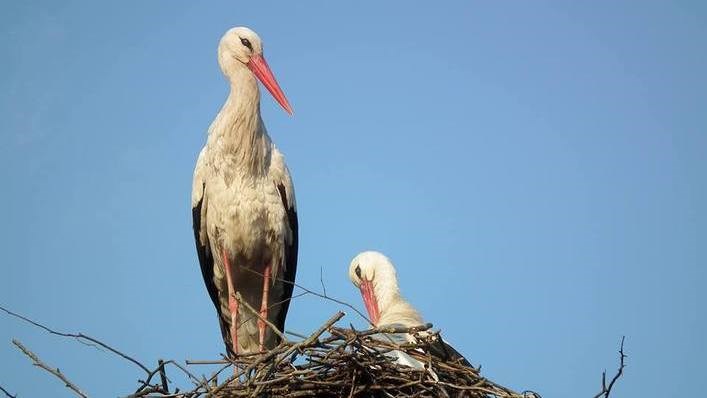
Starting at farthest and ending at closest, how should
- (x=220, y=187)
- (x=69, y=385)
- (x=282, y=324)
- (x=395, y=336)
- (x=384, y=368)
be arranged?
(x=282, y=324)
(x=220, y=187)
(x=395, y=336)
(x=384, y=368)
(x=69, y=385)

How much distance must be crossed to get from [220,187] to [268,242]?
43 centimetres

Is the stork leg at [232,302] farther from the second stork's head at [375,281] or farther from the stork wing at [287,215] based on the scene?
the second stork's head at [375,281]

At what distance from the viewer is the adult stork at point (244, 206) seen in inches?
261

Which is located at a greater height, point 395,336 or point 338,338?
point 395,336

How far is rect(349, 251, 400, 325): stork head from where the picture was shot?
7316 millimetres

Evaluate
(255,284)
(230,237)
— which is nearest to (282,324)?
(255,284)

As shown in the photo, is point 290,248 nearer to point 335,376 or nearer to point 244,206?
point 244,206

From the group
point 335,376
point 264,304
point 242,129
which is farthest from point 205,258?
point 335,376

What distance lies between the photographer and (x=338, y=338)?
481 centimetres

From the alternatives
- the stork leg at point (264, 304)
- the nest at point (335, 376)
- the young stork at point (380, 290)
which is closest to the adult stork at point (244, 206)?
the stork leg at point (264, 304)

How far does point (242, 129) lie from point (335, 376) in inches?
87.5

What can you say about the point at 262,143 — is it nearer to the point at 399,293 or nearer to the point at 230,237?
the point at 230,237

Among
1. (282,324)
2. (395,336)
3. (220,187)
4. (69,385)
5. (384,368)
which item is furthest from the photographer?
(282,324)

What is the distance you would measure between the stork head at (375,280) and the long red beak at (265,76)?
1.34m
